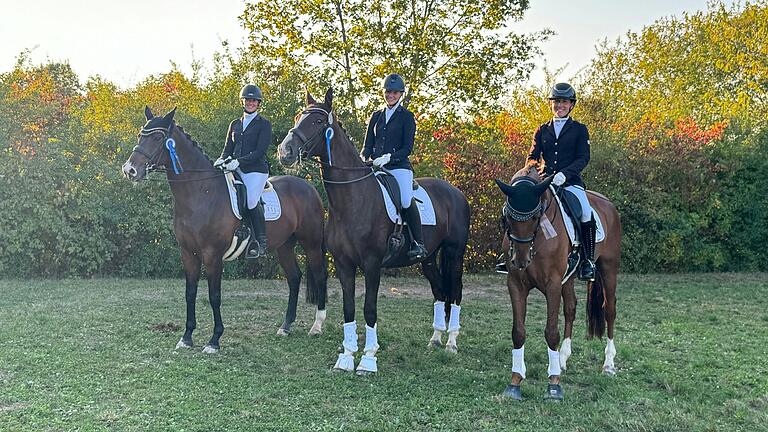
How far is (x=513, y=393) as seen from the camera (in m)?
5.74

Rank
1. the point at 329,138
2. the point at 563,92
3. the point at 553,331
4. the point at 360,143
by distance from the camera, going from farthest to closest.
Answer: the point at 360,143 < the point at 329,138 < the point at 563,92 < the point at 553,331

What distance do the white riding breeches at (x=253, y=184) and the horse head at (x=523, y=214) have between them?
3.47m

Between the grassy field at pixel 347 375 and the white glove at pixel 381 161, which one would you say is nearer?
the grassy field at pixel 347 375

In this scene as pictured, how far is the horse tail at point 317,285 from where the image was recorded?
8.60 metres

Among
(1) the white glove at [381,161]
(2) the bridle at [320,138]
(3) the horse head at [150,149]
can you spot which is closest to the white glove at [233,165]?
(3) the horse head at [150,149]

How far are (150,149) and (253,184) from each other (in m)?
1.29

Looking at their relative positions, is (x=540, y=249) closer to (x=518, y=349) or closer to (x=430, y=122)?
(x=518, y=349)

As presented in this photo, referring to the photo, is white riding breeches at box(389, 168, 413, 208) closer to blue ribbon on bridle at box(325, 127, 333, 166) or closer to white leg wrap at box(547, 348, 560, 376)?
blue ribbon on bridle at box(325, 127, 333, 166)

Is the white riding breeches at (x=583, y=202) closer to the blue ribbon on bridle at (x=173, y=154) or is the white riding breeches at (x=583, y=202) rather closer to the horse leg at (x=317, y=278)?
the horse leg at (x=317, y=278)

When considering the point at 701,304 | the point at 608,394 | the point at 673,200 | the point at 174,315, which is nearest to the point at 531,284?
the point at 608,394

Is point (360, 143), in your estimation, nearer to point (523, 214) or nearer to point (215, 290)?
point (215, 290)

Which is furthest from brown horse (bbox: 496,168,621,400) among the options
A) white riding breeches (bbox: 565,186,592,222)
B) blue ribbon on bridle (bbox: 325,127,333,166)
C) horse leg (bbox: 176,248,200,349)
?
horse leg (bbox: 176,248,200,349)

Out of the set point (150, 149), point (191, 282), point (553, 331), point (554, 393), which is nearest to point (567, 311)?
point (553, 331)

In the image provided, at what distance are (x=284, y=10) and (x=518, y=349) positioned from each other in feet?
34.5
